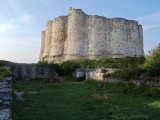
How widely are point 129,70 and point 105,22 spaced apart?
19205 mm

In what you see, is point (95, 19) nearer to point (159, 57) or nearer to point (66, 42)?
point (66, 42)

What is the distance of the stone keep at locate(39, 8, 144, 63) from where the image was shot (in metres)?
25.9

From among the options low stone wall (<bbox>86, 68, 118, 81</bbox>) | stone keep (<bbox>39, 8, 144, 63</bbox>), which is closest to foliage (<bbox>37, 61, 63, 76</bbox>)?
low stone wall (<bbox>86, 68, 118, 81</bbox>)

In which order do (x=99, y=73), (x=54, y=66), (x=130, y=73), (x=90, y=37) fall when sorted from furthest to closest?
(x=90, y=37) < (x=54, y=66) < (x=99, y=73) < (x=130, y=73)

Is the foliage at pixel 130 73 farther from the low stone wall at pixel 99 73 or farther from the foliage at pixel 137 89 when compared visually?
the low stone wall at pixel 99 73

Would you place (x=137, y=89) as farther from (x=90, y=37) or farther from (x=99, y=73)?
(x=90, y=37)

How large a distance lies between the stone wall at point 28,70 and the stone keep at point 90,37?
Answer: 781 centimetres

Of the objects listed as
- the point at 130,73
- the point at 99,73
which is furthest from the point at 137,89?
the point at 99,73

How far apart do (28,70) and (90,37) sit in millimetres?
11793

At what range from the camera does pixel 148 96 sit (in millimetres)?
6941

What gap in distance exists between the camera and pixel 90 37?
86.3 ft

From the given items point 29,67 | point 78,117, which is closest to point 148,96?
point 78,117

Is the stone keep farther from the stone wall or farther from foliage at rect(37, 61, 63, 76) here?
the stone wall

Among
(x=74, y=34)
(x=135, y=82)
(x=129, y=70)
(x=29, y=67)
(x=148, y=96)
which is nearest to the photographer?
(x=148, y=96)
